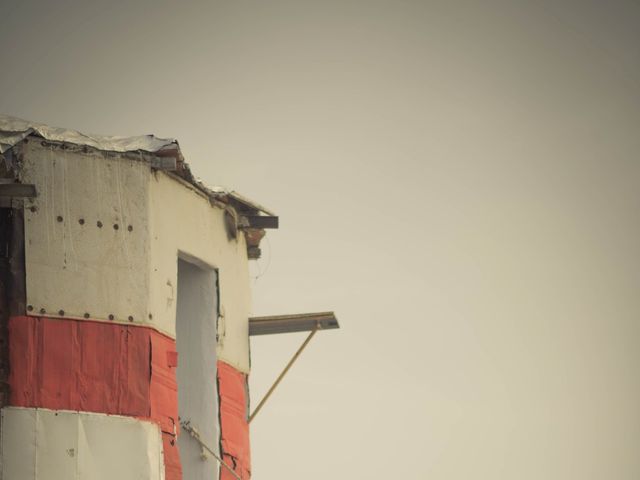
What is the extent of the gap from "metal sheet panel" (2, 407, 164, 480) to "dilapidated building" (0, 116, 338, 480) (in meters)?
0.02

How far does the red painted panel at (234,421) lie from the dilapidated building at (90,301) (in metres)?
0.93

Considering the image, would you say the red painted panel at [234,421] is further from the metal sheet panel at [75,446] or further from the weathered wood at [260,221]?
the metal sheet panel at [75,446]

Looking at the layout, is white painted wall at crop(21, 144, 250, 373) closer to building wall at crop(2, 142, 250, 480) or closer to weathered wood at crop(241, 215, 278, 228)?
building wall at crop(2, 142, 250, 480)

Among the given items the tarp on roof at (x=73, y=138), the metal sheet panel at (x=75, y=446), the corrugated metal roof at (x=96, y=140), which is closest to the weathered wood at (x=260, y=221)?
the corrugated metal roof at (x=96, y=140)

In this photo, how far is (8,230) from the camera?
27.8m

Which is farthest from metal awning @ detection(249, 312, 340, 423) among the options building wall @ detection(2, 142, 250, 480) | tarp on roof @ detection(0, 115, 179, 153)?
tarp on roof @ detection(0, 115, 179, 153)

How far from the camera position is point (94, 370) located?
1109 inches

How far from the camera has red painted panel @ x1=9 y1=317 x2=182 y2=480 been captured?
1086 inches

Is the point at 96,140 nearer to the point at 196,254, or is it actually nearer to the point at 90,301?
the point at 90,301

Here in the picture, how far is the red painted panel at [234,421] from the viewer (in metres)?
31.6

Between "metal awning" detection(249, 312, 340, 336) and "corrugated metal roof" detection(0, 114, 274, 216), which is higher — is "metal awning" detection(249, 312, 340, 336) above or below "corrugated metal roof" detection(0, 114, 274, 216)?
below

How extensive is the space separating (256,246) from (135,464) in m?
7.46

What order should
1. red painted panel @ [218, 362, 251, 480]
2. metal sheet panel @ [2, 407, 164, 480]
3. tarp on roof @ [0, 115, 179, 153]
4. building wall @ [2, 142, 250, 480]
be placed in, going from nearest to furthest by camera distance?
metal sheet panel @ [2, 407, 164, 480], building wall @ [2, 142, 250, 480], tarp on roof @ [0, 115, 179, 153], red painted panel @ [218, 362, 251, 480]

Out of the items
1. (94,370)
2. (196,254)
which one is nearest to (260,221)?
(196,254)
